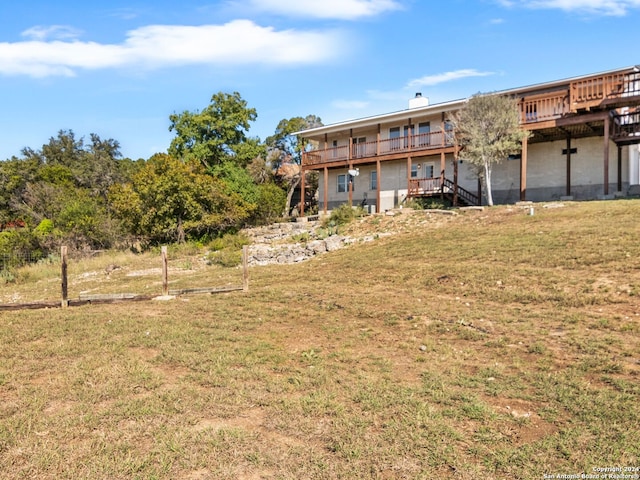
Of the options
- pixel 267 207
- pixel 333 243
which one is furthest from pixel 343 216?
pixel 267 207

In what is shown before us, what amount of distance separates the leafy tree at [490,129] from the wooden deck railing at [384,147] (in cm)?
336

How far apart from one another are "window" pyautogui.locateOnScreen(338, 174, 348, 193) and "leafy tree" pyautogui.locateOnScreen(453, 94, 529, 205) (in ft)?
35.5

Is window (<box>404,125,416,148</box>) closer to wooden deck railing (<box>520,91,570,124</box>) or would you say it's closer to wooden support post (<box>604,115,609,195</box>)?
wooden deck railing (<box>520,91,570,124</box>)

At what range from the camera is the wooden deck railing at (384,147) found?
23797 millimetres

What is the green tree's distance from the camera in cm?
2372

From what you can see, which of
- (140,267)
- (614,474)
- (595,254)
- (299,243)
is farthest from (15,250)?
(614,474)

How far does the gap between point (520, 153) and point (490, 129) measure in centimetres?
346

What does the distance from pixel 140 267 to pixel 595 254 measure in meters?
15.2

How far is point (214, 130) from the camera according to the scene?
32.6 metres

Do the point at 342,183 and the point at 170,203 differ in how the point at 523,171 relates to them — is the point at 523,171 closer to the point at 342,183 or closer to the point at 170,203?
the point at 342,183

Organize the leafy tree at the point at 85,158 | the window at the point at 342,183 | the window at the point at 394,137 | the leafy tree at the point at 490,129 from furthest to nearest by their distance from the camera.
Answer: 1. the leafy tree at the point at 85,158
2. the window at the point at 342,183
3. the window at the point at 394,137
4. the leafy tree at the point at 490,129

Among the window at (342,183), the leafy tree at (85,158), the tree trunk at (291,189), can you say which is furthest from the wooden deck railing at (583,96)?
the leafy tree at (85,158)

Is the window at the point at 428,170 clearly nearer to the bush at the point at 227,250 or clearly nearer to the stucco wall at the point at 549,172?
the stucco wall at the point at 549,172

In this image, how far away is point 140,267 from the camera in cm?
1812
